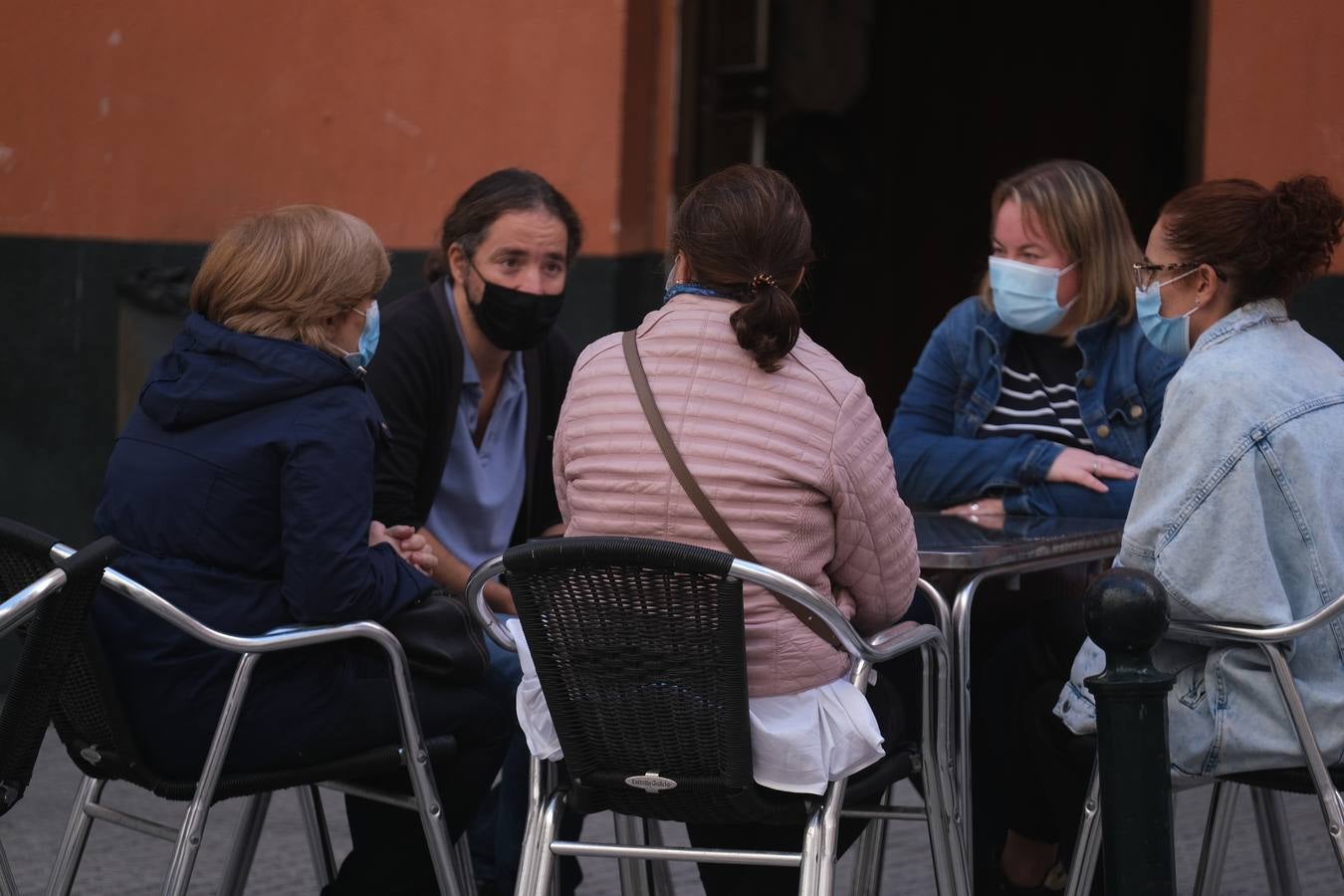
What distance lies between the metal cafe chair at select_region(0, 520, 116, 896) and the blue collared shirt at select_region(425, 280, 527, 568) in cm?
134

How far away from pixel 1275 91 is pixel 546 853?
321 cm

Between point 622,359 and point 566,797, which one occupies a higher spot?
point 622,359

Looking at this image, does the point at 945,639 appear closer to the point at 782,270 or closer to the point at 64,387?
the point at 782,270

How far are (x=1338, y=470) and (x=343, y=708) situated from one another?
1645mm

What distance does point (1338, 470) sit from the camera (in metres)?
2.80

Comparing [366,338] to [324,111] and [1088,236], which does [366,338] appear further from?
[324,111]

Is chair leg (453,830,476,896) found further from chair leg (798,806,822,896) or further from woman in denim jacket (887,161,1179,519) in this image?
woman in denim jacket (887,161,1179,519)

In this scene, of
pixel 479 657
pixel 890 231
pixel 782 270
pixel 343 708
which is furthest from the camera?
pixel 890 231

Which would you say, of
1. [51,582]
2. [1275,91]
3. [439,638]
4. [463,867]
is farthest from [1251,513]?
[1275,91]

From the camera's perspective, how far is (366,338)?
10.5 ft

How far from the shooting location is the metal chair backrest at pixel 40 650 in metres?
2.40

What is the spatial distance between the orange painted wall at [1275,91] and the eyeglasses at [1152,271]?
176 centimetres

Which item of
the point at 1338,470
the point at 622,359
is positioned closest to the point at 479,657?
the point at 622,359

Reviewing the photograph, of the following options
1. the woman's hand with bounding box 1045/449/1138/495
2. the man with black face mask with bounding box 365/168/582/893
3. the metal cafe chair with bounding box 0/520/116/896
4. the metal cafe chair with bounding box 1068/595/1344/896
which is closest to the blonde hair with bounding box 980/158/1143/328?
the woman's hand with bounding box 1045/449/1138/495
